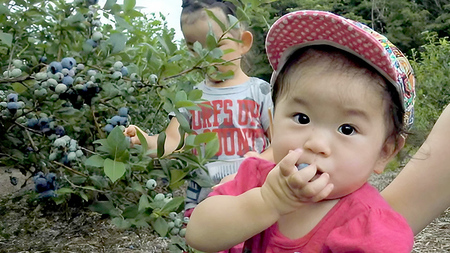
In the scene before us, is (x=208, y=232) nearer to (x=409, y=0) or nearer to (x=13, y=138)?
(x=13, y=138)

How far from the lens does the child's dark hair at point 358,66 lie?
0.85m

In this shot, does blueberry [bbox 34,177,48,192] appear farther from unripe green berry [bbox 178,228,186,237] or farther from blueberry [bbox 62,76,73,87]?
unripe green berry [bbox 178,228,186,237]

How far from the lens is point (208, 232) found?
0.84 m

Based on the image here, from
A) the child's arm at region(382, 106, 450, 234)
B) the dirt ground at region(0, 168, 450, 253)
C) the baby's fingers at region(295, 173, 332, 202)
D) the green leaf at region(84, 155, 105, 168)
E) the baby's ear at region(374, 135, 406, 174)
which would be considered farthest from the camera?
the dirt ground at region(0, 168, 450, 253)

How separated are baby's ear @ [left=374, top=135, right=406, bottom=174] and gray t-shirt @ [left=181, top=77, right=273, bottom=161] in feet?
2.84

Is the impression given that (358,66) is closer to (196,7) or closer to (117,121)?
(117,121)

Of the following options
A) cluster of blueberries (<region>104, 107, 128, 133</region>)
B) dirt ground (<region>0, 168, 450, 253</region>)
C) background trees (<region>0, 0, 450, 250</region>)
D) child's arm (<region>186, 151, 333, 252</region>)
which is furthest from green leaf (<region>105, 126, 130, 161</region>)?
dirt ground (<region>0, 168, 450, 253</region>)

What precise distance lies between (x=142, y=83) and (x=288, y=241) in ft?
2.78

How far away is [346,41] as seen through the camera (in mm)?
833

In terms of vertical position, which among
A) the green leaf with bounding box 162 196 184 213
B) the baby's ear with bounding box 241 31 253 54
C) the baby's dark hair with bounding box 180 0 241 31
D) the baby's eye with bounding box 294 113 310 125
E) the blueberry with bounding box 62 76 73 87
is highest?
the baby's eye with bounding box 294 113 310 125

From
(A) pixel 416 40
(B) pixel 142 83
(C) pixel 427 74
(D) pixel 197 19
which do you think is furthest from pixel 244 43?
(A) pixel 416 40

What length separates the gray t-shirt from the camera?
69.9 inches

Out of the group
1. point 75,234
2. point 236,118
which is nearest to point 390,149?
point 236,118

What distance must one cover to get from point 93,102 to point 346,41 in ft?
2.91
